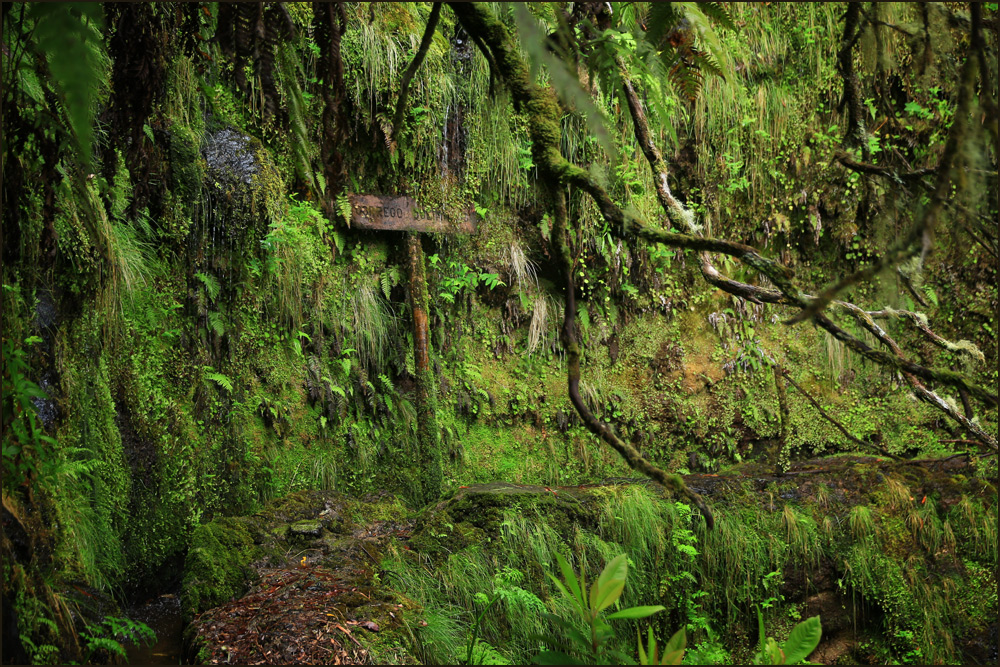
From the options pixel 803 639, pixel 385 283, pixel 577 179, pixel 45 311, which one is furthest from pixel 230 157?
pixel 803 639

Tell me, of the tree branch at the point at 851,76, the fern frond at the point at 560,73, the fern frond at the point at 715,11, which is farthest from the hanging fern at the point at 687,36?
the tree branch at the point at 851,76

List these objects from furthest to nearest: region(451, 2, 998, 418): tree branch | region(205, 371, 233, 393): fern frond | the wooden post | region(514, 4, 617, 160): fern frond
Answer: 1. the wooden post
2. region(205, 371, 233, 393): fern frond
3. region(451, 2, 998, 418): tree branch
4. region(514, 4, 617, 160): fern frond

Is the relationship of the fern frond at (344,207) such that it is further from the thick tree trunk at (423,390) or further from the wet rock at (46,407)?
the wet rock at (46,407)

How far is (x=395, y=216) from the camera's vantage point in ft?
19.8

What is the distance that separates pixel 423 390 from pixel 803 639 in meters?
A: 4.24

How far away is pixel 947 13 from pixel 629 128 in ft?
16.2

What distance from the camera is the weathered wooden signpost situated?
5766 millimetres

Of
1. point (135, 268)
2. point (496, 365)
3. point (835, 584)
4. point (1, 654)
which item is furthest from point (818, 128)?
point (1, 654)

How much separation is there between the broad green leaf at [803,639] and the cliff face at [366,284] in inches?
43.8

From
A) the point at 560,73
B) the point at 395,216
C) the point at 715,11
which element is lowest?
the point at 560,73

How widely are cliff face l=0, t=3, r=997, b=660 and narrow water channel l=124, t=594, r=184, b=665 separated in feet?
0.62

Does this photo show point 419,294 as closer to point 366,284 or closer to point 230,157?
point 366,284

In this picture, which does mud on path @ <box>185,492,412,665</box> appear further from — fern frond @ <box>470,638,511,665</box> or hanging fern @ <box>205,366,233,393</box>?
hanging fern @ <box>205,366,233,393</box>

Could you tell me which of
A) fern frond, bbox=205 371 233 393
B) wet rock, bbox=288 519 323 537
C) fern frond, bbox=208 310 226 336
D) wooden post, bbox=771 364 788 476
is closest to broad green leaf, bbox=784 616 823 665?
wet rock, bbox=288 519 323 537
